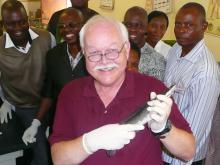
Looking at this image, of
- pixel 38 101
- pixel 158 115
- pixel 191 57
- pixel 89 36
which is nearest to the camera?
pixel 158 115

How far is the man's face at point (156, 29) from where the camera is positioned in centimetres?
233

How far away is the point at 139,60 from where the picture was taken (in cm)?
170

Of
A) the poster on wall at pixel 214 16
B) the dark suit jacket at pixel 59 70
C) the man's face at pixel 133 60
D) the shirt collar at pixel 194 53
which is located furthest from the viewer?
the poster on wall at pixel 214 16

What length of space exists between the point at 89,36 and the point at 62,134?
1.23 feet

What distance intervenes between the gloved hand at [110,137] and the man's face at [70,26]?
0.89 meters

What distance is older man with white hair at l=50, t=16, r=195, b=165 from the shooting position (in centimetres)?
97

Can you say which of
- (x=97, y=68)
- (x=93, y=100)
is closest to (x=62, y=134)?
(x=93, y=100)

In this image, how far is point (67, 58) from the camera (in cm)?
178

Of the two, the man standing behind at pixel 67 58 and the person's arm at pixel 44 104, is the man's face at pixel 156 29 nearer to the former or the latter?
the man standing behind at pixel 67 58

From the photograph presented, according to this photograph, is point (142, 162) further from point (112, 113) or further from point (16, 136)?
point (16, 136)

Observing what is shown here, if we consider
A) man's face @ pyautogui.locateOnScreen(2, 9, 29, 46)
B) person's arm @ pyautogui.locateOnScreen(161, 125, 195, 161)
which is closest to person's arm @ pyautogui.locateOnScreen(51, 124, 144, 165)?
person's arm @ pyautogui.locateOnScreen(161, 125, 195, 161)

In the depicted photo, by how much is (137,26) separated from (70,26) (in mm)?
403

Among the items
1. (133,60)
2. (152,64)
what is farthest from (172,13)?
(133,60)

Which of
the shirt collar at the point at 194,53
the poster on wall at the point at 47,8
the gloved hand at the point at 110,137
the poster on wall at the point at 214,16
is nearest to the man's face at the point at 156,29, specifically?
the poster on wall at the point at 214,16
